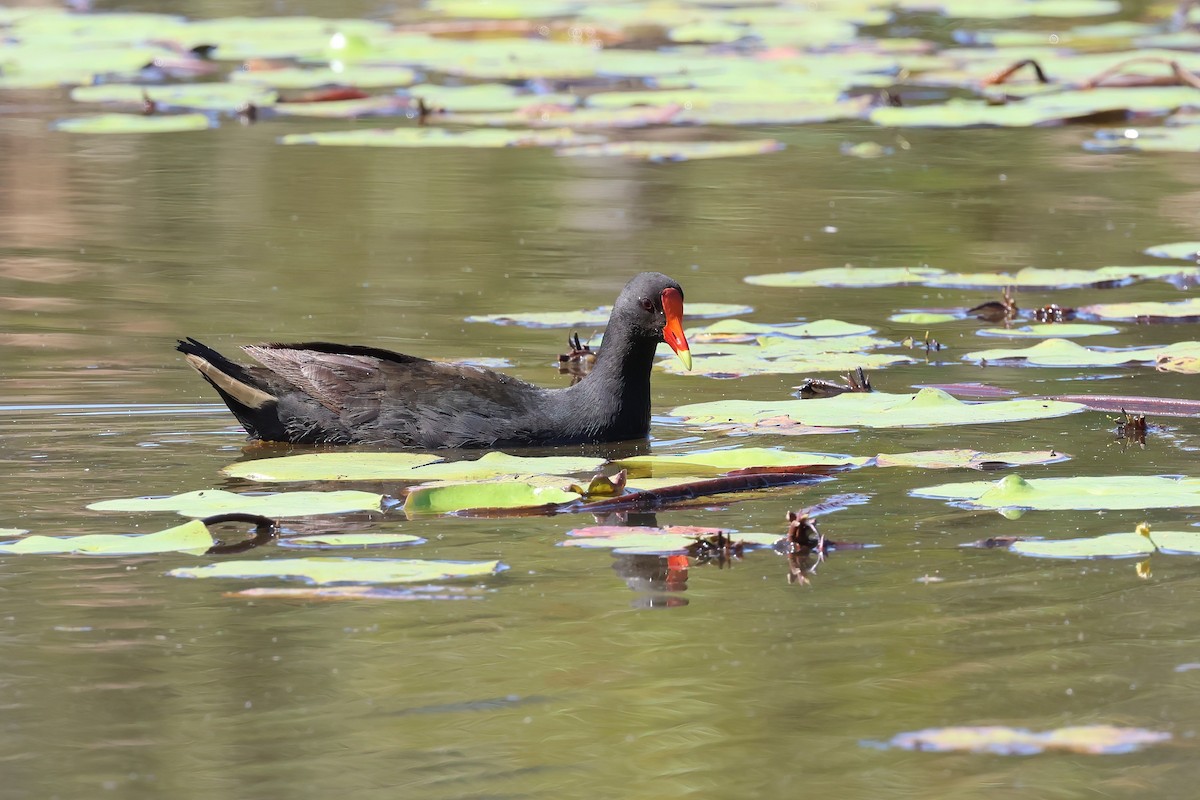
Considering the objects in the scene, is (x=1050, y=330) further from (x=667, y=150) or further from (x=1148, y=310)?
(x=667, y=150)

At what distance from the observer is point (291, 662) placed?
457 centimetres

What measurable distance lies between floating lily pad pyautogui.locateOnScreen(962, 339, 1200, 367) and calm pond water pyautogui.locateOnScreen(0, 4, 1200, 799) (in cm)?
7

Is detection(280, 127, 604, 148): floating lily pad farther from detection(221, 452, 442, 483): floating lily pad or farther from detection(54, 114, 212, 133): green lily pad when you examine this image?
detection(221, 452, 442, 483): floating lily pad

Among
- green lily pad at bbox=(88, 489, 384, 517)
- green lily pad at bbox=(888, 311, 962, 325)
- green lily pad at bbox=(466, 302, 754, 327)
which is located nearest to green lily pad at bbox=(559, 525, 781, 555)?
green lily pad at bbox=(88, 489, 384, 517)

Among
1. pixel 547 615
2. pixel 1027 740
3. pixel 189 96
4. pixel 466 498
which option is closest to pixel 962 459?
pixel 466 498

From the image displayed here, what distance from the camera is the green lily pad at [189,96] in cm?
1677

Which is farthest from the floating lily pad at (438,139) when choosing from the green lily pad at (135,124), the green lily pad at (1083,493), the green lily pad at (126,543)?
the green lily pad at (126,543)

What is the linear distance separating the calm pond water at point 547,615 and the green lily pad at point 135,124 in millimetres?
4493

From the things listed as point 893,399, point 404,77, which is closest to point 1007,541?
point 893,399

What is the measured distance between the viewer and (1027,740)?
4109 mm

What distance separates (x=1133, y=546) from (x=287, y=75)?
45.1 feet

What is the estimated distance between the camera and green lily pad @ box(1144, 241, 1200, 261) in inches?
409

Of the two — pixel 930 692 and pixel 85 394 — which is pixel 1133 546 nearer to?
pixel 930 692

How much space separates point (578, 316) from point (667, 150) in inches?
213
